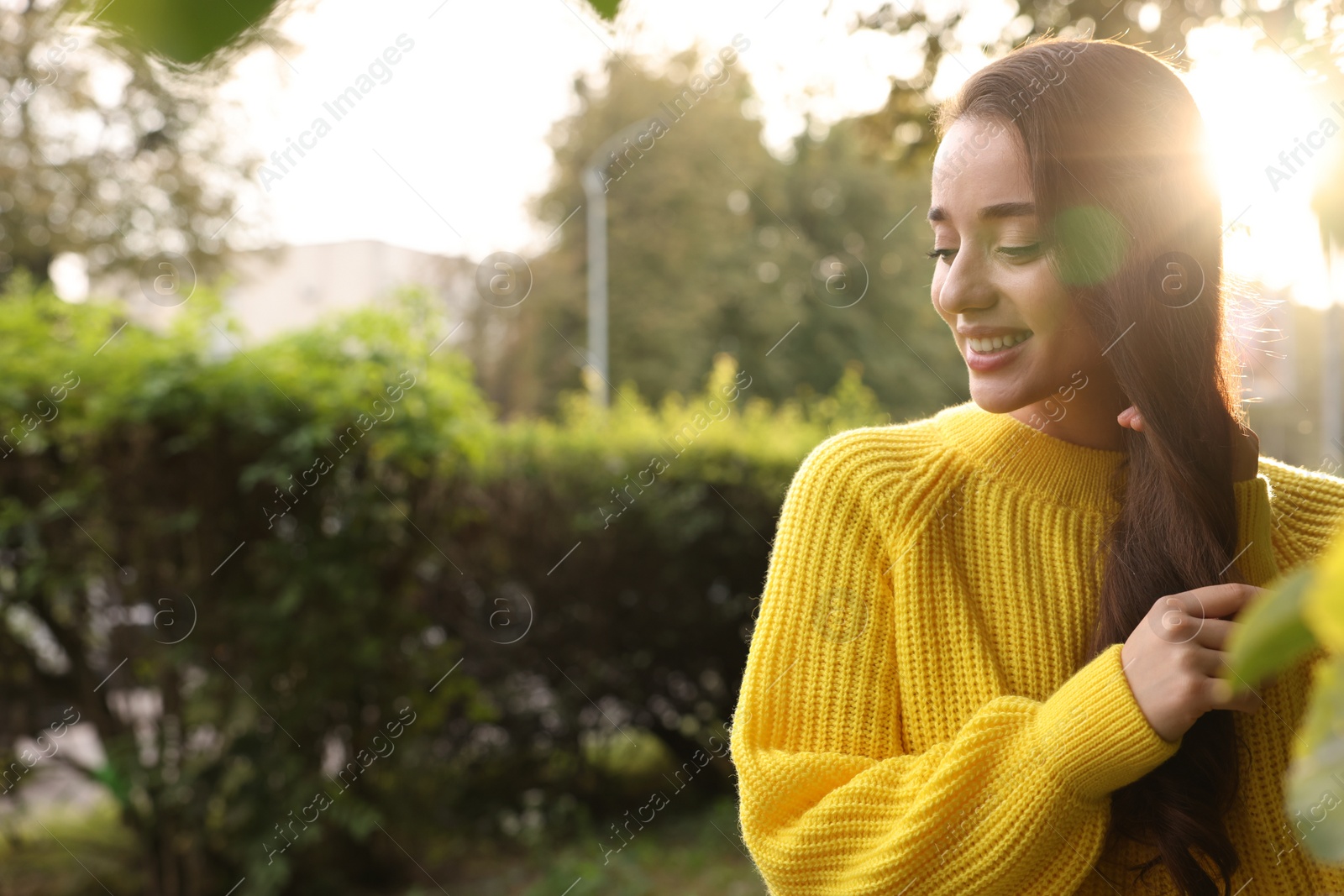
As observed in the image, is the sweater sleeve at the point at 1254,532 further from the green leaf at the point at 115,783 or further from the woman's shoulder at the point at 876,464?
the green leaf at the point at 115,783

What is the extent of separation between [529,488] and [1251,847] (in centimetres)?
478

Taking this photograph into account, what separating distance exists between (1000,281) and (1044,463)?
0.35m

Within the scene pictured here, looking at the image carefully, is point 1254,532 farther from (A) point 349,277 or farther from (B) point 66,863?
(A) point 349,277

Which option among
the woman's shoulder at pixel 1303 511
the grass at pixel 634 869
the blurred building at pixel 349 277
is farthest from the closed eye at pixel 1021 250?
the blurred building at pixel 349 277

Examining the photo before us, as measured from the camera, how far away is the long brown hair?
134 cm

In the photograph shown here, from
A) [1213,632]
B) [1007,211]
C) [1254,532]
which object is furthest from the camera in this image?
[1254,532]

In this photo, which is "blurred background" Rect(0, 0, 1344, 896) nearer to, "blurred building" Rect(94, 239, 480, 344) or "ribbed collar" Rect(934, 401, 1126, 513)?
"ribbed collar" Rect(934, 401, 1126, 513)

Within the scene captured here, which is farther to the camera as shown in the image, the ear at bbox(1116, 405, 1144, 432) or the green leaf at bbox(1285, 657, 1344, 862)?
the ear at bbox(1116, 405, 1144, 432)

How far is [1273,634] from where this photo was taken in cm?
38

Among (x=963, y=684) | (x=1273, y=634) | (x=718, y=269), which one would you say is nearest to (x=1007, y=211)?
(x=963, y=684)

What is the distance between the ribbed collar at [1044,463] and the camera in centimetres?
157

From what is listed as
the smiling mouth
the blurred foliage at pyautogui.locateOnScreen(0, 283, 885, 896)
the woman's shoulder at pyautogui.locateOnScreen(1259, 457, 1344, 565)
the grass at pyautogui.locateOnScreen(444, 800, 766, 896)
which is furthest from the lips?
the grass at pyautogui.locateOnScreen(444, 800, 766, 896)

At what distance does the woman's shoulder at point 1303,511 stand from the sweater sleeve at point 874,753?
0.44 m

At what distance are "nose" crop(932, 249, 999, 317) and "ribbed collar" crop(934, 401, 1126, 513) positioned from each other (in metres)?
0.25
